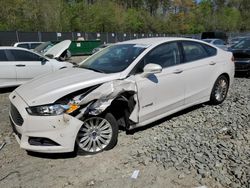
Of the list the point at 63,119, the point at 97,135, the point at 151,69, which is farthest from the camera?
the point at 151,69

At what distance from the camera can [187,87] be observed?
15.6 feet

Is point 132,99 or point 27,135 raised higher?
point 132,99

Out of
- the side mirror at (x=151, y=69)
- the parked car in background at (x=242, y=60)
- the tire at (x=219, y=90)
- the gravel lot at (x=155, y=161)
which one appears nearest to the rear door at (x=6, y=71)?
the gravel lot at (x=155, y=161)

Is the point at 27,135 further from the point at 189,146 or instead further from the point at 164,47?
the point at 164,47

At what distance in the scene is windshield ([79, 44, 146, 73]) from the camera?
4.12 metres

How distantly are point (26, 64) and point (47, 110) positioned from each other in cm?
553

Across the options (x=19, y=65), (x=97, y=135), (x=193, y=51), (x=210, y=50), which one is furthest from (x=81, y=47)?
(x=97, y=135)

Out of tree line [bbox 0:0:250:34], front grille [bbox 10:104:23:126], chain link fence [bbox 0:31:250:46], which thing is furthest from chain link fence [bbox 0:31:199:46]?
front grille [bbox 10:104:23:126]

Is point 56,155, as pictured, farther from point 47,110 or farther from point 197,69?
point 197,69

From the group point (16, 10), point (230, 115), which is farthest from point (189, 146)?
point (16, 10)

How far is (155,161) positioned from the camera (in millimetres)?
3465

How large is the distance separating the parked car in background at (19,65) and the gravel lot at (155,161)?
12.2 feet

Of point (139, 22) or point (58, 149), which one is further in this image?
point (139, 22)

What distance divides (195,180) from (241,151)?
3.32ft
